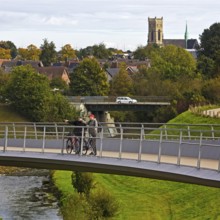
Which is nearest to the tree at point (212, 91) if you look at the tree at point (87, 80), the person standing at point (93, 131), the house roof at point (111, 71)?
the tree at point (87, 80)

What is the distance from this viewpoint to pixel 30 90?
332 feet

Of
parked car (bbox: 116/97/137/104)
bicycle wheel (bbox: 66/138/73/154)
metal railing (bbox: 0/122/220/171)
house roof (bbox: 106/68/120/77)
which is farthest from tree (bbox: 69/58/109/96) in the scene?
bicycle wheel (bbox: 66/138/73/154)

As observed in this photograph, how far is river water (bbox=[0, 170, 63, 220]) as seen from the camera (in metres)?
44.3

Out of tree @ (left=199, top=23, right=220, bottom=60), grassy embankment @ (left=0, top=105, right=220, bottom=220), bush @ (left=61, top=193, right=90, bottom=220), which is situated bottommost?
grassy embankment @ (left=0, top=105, right=220, bottom=220)

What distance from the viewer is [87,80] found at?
402 ft

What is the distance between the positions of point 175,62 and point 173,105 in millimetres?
45484

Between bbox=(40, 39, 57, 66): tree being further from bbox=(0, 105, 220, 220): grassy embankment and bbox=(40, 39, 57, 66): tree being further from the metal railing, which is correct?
the metal railing

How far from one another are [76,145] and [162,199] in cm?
1472

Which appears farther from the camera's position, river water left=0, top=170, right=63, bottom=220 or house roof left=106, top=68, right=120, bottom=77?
house roof left=106, top=68, right=120, bottom=77

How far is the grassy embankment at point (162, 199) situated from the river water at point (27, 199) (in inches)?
78.8

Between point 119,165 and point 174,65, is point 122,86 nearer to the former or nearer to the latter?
point 174,65

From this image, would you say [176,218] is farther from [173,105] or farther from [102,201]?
[173,105]

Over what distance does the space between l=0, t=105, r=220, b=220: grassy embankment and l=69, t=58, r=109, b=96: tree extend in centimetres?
7121

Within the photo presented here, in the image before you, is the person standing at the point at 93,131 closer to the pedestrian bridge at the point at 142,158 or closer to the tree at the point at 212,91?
the pedestrian bridge at the point at 142,158
